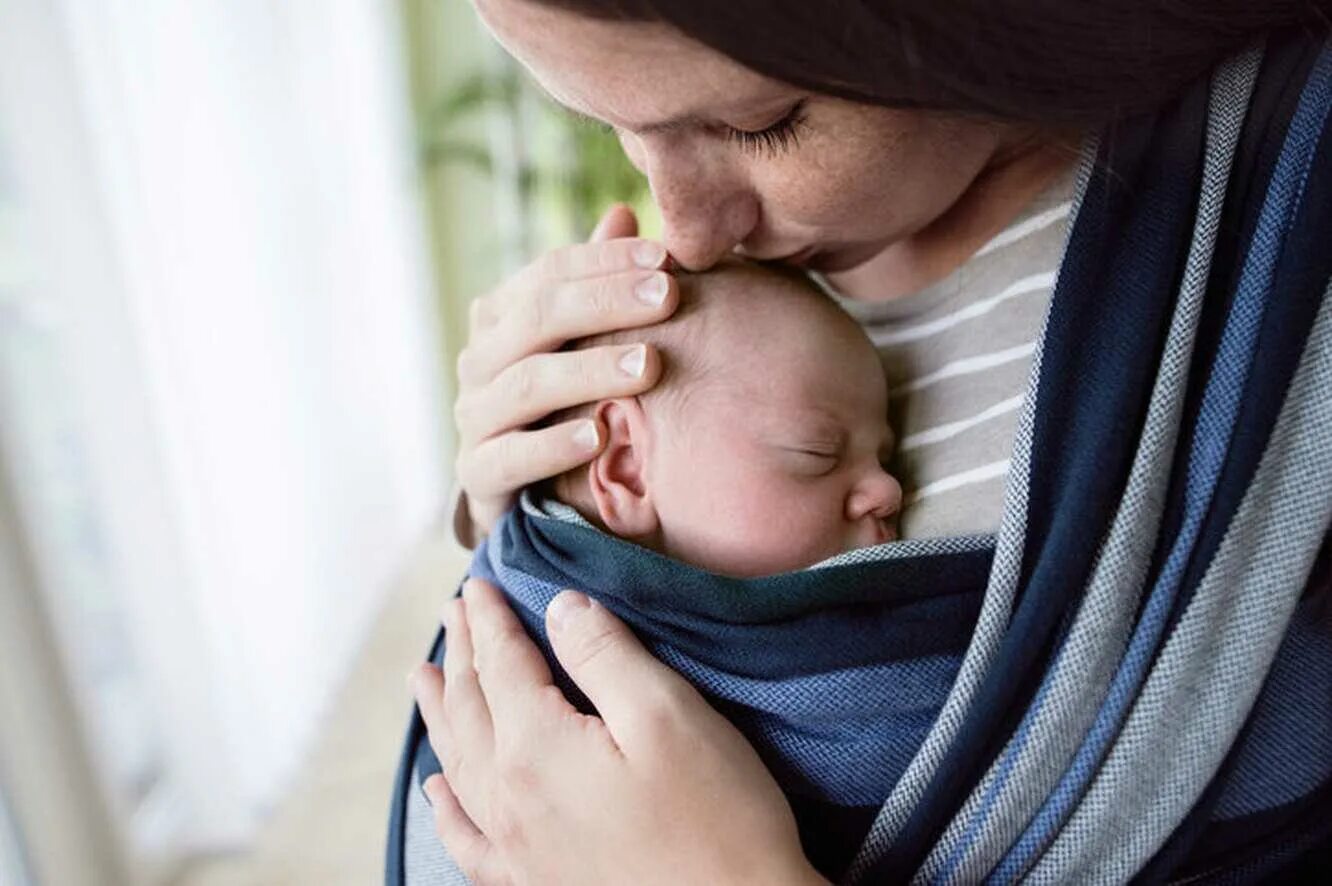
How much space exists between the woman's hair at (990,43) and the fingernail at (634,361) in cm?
28

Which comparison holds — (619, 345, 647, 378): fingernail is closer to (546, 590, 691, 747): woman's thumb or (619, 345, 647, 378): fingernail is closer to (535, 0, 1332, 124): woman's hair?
(546, 590, 691, 747): woman's thumb

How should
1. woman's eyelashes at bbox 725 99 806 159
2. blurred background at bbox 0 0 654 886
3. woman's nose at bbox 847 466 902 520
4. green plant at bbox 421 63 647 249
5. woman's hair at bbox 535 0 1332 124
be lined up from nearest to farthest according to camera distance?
woman's hair at bbox 535 0 1332 124 → woman's eyelashes at bbox 725 99 806 159 → woman's nose at bbox 847 466 902 520 → blurred background at bbox 0 0 654 886 → green plant at bbox 421 63 647 249

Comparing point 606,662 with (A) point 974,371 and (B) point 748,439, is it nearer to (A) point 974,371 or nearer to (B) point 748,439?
(B) point 748,439

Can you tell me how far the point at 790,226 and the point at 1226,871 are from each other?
0.53 metres

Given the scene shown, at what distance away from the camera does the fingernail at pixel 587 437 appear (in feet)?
2.87

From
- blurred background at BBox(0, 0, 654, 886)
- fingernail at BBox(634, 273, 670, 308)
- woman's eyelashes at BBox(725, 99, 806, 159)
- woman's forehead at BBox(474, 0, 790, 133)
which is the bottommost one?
blurred background at BBox(0, 0, 654, 886)

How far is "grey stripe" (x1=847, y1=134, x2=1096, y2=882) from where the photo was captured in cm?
67

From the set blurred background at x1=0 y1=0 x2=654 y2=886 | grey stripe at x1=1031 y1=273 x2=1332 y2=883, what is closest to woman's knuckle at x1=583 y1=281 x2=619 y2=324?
grey stripe at x1=1031 y1=273 x2=1332 y2=883

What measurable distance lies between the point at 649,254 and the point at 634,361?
0.09 metres

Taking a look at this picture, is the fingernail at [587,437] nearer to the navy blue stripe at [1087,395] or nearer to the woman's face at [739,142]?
the woman's face at [739,142]

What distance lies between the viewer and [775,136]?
720 millimetres

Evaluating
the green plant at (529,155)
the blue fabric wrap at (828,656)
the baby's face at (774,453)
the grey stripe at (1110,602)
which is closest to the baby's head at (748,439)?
the baby's face at (774,453)

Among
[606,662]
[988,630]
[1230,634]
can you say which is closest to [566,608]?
[606,662]

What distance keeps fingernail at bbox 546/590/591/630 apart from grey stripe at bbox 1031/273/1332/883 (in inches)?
13.4
